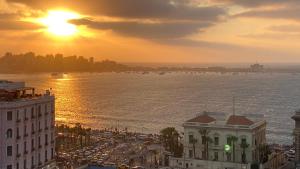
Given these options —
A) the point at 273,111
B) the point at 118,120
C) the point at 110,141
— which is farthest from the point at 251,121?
the point at 273,111

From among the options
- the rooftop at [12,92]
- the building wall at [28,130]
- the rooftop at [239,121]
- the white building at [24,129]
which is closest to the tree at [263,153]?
the rooftop at [239,121]

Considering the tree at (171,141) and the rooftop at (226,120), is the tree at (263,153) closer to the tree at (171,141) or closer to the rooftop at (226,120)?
the rooftop at (226,120)

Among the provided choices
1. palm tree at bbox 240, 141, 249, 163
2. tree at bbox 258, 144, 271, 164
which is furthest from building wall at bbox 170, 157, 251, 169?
tree at bbox 258, 144, 271, 164

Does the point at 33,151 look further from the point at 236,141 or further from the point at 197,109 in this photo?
the point at 197,109

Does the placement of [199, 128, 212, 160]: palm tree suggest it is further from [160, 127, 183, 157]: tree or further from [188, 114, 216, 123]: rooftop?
[160, 127, 183, 157]: tree

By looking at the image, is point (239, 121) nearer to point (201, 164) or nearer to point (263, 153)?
Answer: point (263, 153)

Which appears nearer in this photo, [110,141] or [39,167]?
[39,167]

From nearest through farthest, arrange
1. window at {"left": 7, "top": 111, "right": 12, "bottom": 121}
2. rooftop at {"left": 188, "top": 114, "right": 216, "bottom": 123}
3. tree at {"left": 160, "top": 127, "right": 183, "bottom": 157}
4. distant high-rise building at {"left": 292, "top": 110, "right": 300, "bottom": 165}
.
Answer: window at {"left": 7, "top": 111, "right": 12, "bottom": 121} < distant high-rise building at {"left": 292, "top": 110, "right": 300, "bottom": 165} < rooftop at {"left": 188, "top": 114, "right": 216, "bottom": 123} < tree at {"left": 160, "top": 127, "right": 183, "bottom": 157}

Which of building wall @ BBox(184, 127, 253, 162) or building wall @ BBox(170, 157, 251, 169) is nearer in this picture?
building wall @ BBox(170, 157, 251, 169)
